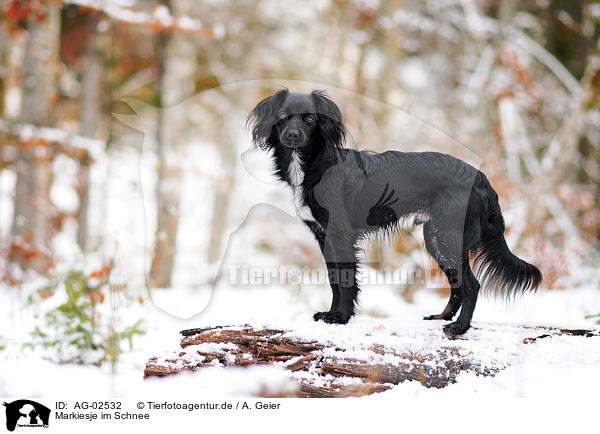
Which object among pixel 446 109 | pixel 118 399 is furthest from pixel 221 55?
pixel 118 399

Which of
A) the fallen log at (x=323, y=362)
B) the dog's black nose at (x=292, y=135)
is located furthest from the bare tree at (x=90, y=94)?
the dog's black nose at (x=292, y=135)

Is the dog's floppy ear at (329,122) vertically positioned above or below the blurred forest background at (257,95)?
below

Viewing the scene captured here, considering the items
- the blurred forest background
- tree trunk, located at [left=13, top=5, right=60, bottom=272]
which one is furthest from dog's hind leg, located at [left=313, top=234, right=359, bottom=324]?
tree trunk, located at [left=13, top=5, right=60, bottom=272]

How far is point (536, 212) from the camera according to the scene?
6797mm

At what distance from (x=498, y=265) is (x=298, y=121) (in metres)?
1.47

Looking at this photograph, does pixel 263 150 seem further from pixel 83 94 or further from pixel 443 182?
pixel 83 94

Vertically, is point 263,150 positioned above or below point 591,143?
below

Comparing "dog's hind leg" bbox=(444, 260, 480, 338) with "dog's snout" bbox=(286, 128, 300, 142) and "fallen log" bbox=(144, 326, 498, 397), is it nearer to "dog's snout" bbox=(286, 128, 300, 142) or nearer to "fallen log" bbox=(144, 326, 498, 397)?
"fallen log" bbox=(144, 326, 498, 397)

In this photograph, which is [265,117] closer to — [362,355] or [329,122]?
[329,122]

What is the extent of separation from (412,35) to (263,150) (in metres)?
8.35

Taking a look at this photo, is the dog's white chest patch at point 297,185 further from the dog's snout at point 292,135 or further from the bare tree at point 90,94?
the bare tree at point 90,94

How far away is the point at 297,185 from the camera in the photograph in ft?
8.73

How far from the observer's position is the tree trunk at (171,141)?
17.9 feet

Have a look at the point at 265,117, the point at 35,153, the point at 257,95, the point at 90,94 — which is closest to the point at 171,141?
the point at 35,153
